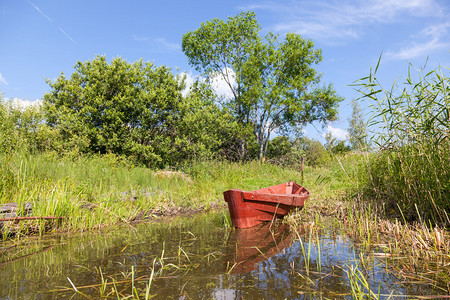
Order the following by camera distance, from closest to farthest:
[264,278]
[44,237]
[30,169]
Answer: [264,278]
[44,237]
[30,169]

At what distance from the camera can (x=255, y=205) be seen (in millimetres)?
5844

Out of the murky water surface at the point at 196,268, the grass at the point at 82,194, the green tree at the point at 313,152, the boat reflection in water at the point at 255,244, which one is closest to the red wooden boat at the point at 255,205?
the boat reflection in water at the point at 255,244

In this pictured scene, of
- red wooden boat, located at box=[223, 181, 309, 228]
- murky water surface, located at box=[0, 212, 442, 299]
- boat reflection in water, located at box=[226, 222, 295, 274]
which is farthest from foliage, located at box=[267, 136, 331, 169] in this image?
murky water surface, located at box=[0, 212, 442, 299]

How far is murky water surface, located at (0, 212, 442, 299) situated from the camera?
277 cm

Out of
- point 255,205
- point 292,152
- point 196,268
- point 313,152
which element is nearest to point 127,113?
point 255,205

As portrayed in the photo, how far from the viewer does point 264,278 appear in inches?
122

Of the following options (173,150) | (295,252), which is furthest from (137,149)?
(295,252)

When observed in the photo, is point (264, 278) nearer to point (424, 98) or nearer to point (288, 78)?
point (424, 98)

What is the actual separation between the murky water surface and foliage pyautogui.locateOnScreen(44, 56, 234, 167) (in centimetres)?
1310

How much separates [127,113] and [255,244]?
1574 centimetres

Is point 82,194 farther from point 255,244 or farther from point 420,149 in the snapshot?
point 420,149

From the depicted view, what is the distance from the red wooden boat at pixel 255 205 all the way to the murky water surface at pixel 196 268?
547mm

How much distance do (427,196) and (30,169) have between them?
807 cm

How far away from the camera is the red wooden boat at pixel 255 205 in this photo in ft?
18.6
